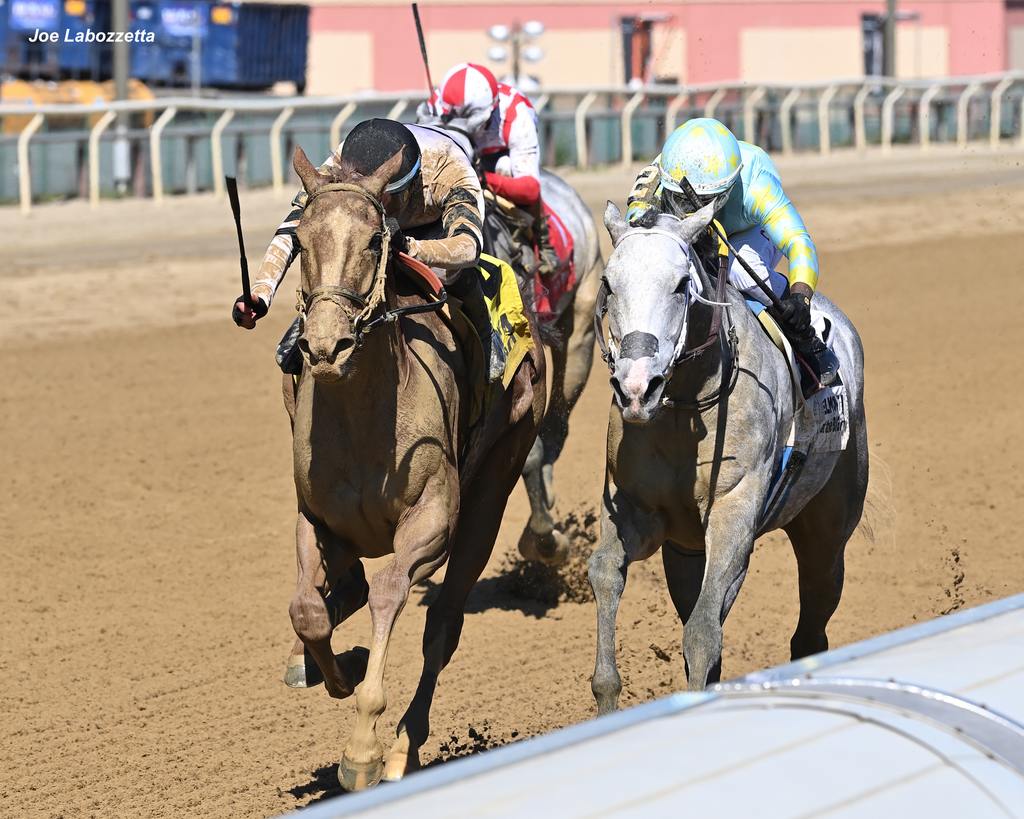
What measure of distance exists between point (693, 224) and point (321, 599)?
4.66 feet

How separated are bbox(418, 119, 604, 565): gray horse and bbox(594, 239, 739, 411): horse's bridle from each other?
1.64 metres

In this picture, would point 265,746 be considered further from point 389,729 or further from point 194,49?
point 194,49

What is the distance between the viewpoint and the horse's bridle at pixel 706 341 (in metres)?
4.46

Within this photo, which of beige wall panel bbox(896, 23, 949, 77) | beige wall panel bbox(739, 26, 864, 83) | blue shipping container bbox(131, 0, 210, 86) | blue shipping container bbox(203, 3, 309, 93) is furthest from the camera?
beige wall panel bbox(739, 26, 864, 83)

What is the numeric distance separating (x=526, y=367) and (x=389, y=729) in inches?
51.6

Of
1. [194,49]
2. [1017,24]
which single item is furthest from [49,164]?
[1017,24]

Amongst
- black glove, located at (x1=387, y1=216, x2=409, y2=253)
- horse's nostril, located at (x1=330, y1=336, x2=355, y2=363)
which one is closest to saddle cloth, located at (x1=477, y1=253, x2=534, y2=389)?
black glove, located at (x1=387, y1=216, x2=409, y2=253)

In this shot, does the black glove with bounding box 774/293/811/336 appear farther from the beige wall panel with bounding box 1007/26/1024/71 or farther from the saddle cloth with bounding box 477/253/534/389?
the beige wall panel with bounding box 1007/26/1024/71

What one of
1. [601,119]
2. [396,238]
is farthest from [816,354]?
[601,119]

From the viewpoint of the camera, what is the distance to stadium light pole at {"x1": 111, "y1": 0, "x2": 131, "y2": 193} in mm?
18047

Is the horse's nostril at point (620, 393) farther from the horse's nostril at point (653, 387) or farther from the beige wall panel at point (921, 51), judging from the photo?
the beige wall panel at point (921, 51)

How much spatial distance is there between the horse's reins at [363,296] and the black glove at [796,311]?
1.08 metres

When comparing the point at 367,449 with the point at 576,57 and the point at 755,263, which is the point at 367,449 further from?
the point at 576,57

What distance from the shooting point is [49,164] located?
695 inches
